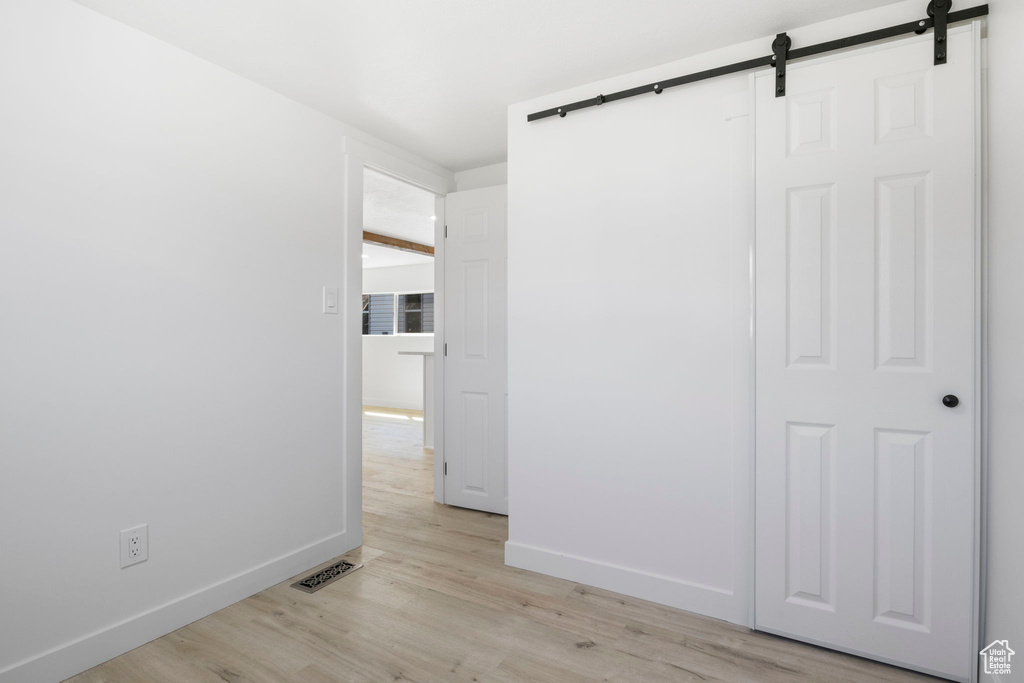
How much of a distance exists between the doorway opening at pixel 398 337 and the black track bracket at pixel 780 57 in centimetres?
294

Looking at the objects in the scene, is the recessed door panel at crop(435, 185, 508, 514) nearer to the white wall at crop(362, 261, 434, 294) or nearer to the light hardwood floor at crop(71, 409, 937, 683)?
the light hardwood floor at crop(71, 409, 937, 683)

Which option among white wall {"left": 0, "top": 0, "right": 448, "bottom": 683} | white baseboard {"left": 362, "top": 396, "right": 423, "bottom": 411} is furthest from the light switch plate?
white baseboard {"left": 362, "top": 396, "right": 423, "bottom": 411}

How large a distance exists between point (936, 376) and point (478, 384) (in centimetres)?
243

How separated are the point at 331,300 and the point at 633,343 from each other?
1604 mm

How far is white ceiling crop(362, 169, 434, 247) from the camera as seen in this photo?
4.34m

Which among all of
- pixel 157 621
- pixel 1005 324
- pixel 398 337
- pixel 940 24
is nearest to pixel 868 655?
pixel 1005 324

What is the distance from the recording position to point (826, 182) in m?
1.92

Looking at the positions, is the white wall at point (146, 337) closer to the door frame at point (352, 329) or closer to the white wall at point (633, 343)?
the door frame at point (352, 329)

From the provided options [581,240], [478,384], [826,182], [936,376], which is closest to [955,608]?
[936,376]

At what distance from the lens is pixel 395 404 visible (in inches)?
344

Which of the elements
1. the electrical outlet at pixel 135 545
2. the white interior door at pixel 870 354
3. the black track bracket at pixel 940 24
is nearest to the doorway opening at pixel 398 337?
the electrical outlet at pixel 135 545

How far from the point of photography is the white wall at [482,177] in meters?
3.61

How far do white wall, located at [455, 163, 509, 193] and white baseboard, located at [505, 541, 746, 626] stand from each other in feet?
7.84

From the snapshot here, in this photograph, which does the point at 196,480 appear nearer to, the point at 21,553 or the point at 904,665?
the point at 21,553
